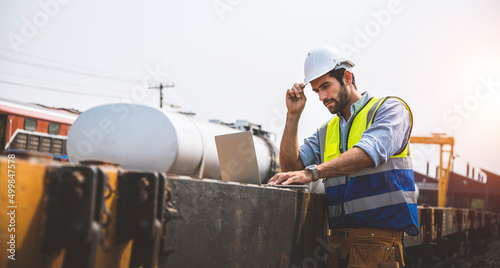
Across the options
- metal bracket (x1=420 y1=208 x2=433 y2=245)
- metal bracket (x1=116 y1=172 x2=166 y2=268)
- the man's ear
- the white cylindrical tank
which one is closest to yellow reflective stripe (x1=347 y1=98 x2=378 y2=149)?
the man's ear

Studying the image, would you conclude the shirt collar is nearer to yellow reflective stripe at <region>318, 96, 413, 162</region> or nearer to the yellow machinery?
yellow reflective stripe at <region>318, 96, 413, 162</region>

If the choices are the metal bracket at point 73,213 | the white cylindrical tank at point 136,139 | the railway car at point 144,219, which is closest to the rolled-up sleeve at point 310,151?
the railway car at point 144,219

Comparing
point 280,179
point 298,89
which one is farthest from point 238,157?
point 298,89

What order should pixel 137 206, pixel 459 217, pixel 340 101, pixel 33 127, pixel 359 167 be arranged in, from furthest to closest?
pixel 33 127
pixel 459 217
pixel 340 101
pixel 359 167
pixel 137 206

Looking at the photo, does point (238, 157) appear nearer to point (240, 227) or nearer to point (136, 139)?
point (240, 227)

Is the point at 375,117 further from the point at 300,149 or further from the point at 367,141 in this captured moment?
the point at 300,149

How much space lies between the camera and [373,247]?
3.21 m

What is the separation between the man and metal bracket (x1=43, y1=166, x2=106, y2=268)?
1798 mm

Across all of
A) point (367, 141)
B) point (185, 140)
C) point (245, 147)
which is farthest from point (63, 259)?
point (185, 140)

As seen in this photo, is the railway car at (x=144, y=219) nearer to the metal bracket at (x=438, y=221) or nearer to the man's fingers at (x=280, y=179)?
the man's fingers at (x=280, y=179)

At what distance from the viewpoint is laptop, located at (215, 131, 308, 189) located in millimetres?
3027

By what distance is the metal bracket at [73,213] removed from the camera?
4.58 ft

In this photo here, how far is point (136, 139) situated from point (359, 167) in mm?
4629

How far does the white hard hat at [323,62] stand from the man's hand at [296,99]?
0.24 feet
